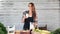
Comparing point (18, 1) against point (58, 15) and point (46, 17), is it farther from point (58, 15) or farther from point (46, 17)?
point (58, 15)

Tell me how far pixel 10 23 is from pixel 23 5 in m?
0.38

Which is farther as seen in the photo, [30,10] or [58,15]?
[58,15]

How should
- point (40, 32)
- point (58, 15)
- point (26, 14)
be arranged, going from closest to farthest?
point (40, 32) → point (26, 14) → point (58, 15)

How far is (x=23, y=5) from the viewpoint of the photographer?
9.21 feet

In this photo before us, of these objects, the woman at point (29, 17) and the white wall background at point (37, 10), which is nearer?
the woman at point (29, 17)

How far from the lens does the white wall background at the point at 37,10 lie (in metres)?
2.79

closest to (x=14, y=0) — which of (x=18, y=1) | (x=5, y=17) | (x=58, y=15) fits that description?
(x=18, y=1)

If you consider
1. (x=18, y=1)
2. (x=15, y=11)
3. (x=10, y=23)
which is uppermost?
(x=18, y=1)

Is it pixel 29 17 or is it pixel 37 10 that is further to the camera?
pixel 37 10

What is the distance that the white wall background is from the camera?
2.79 m

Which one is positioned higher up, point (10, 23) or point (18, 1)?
point (18, 1)

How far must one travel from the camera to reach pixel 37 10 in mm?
2785

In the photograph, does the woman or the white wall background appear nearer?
the woman

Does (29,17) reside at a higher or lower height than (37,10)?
lower
